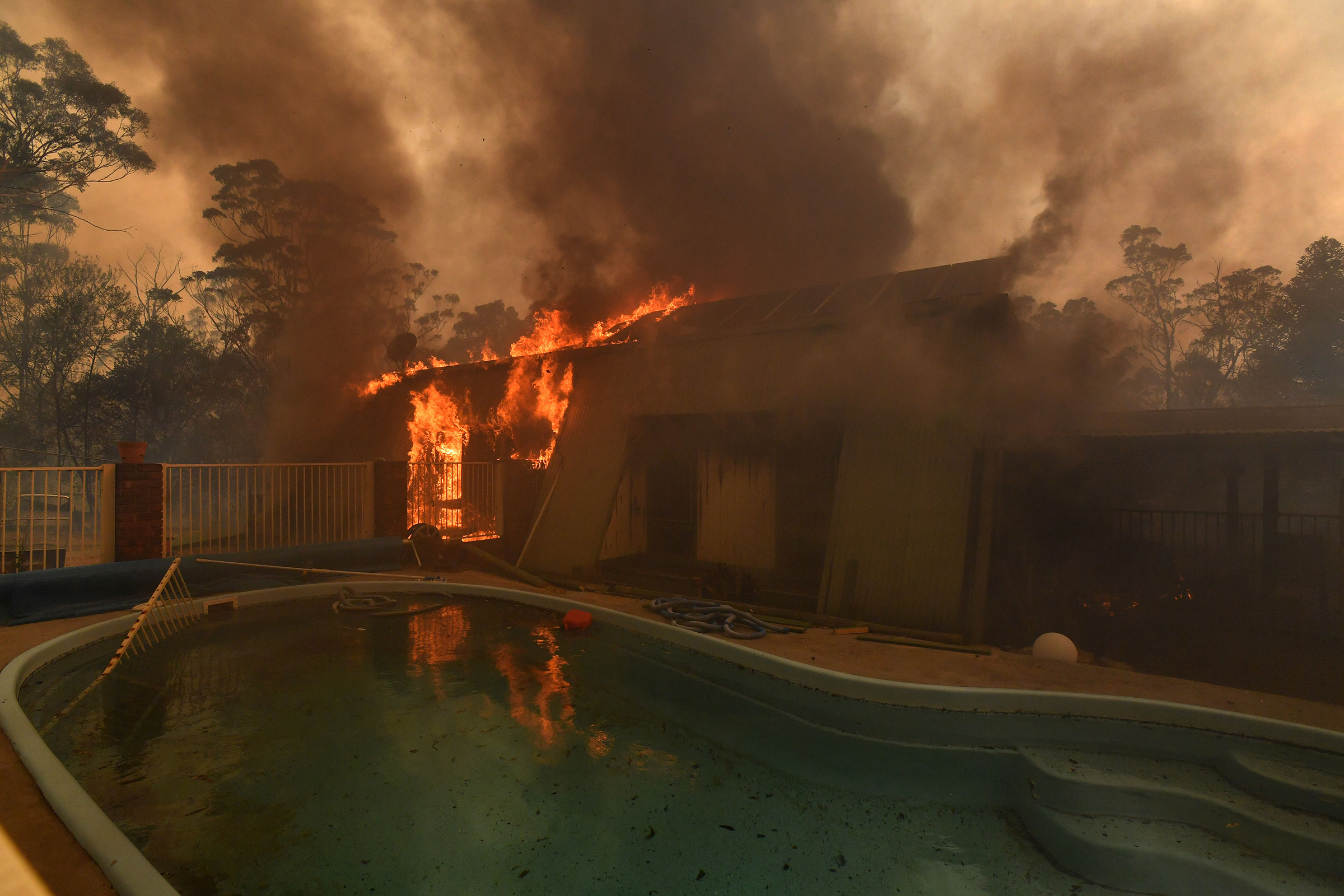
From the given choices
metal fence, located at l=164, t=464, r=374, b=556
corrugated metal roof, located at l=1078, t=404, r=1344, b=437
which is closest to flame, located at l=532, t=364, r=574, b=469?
metal fence, located at l=164, t=464, r=374, b=556

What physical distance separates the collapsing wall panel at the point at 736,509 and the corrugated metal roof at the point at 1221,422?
4.64m

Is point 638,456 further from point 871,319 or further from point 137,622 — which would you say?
point 137,622

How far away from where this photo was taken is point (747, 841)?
11.1 feet

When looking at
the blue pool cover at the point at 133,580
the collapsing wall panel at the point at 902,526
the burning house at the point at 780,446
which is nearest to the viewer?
the blue pool cover at the point at 133,580

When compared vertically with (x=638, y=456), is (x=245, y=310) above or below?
above

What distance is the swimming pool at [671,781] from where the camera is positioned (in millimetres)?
3109

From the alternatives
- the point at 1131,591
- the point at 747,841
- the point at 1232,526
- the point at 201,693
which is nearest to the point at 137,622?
the point at 201,693

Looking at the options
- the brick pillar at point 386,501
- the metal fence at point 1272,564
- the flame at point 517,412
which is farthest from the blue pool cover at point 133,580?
the metal fence at point 1272,564

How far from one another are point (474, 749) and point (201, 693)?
2.81 meters

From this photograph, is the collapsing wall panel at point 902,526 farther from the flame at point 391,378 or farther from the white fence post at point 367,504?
the flame at point 391,378

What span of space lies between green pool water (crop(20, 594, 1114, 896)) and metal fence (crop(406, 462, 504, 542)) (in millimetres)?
5686

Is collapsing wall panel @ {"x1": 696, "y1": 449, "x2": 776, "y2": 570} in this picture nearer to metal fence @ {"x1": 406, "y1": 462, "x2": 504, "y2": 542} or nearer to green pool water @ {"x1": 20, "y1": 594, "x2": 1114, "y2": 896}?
metal fence @ {"x1": 406, "y1": 462, "x2": 504, "y2": 542}

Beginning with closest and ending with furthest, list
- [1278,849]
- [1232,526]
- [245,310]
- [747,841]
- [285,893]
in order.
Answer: [285,893] → [1278,849] → [747,841] → [1232,526] → [245,310]

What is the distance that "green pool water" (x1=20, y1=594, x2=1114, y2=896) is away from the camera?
121 inches
